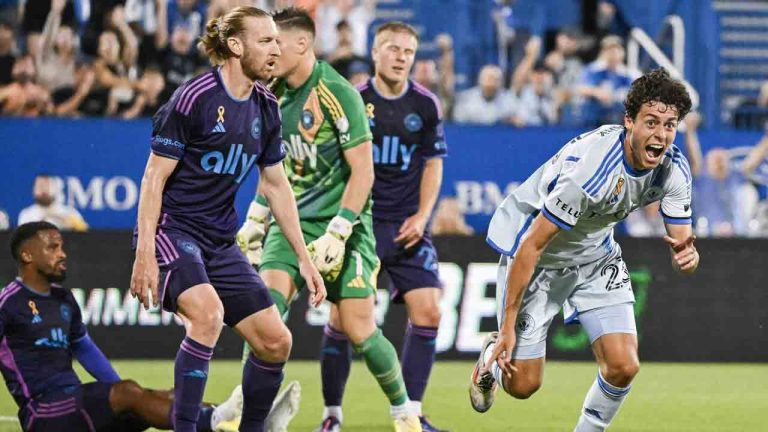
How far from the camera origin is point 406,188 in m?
8.58

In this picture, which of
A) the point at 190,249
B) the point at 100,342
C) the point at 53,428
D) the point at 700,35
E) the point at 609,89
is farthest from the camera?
the point at 700,35

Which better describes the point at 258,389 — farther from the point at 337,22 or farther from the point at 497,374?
the point at 337,22

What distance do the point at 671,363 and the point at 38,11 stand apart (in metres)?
7.96

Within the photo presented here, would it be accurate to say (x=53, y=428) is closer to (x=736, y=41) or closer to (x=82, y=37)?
(x=82, y=37)

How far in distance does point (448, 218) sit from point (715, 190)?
3263mm

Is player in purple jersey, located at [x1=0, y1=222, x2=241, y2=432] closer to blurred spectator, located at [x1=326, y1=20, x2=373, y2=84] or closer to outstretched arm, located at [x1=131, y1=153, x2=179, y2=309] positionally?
outstretched arm, located at [x1=131, y1=153, x2=179, y2=309]

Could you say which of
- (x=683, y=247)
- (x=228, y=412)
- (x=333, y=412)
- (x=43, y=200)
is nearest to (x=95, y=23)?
(x=43, y=200)

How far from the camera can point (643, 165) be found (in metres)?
6.15

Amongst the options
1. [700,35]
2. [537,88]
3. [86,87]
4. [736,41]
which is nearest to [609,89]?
[537,88]

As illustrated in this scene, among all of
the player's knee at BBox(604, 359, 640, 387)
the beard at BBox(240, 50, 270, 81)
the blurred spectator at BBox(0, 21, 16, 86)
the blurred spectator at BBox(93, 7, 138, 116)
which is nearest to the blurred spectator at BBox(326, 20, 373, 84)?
the blurred spectator at BBox(93, 7, 138, 116)

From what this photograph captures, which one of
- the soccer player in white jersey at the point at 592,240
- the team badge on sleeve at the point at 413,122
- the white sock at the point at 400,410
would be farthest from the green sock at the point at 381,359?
the team badge on sleeve at the point at 413,122

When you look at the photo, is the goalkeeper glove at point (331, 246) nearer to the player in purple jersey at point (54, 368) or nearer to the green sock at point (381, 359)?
the green sock at point (381, 359)

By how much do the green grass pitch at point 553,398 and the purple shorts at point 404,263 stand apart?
920mm

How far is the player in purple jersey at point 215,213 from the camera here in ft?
19.6
